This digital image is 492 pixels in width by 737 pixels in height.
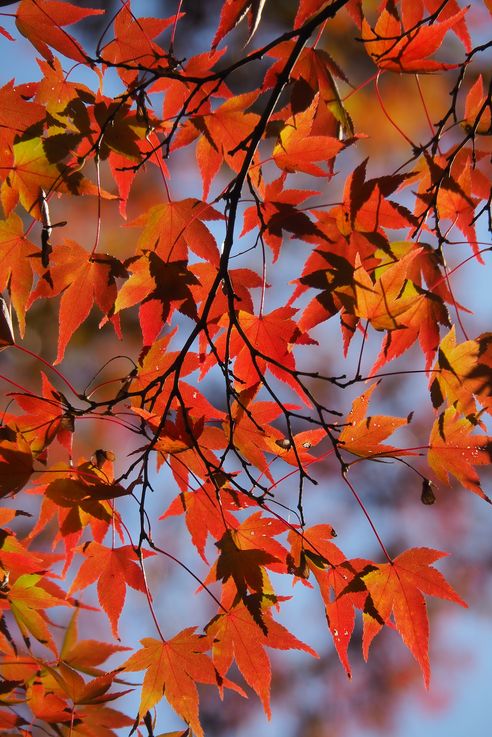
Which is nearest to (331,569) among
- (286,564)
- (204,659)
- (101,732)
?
(286,564)

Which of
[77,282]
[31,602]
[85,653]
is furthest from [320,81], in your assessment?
[85,653]

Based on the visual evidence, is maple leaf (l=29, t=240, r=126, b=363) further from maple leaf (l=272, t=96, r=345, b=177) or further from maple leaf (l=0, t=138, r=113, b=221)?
maple leaf (l=272, t=96, r=345, b=177)

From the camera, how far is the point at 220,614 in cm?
87

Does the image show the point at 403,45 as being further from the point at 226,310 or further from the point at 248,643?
the point at 248,643

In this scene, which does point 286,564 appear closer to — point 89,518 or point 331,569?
point 331,569

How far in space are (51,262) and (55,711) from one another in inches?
26.6

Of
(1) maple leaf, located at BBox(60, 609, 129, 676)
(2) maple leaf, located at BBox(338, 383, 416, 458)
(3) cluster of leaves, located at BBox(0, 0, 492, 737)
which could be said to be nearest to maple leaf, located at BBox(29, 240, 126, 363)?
(3) cluster of leaves, located at BBox(0, 0, 492, 737)

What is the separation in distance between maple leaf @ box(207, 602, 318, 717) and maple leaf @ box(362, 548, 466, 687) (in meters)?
0.10

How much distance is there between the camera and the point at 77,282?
0.90 metres

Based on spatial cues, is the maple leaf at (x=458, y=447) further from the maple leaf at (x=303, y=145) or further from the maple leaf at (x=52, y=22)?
the maple leaf at (x=52, y=22)

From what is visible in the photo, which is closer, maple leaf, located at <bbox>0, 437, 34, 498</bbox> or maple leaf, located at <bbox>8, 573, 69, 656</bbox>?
maple leaf, located at <bbox>0, 437, 34, 498</bbox>

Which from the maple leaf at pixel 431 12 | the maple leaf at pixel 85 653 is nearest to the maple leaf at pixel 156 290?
the maple leaf at pixel 431 12

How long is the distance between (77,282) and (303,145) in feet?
1.11

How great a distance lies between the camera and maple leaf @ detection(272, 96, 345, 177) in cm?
81
